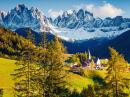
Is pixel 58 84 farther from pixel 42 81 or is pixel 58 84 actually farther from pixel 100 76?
pixel 100 76

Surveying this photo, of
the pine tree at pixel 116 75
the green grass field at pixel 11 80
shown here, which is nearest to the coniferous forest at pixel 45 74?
the pine tree at pixel 116 75

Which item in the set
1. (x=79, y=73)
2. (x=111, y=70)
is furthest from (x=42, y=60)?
(x=79, y=73)

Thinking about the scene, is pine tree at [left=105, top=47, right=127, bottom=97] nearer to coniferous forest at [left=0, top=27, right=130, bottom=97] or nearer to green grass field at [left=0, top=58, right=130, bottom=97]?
coniferous forest at [left=0, top=27, right=130, bottom=97]

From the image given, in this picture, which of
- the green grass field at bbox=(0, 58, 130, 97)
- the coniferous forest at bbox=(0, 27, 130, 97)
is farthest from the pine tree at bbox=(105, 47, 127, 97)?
the green grass field at bbox=(0, 58, 130, 97)

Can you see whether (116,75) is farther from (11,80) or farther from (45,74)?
(11,80)

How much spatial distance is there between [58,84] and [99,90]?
847 cm

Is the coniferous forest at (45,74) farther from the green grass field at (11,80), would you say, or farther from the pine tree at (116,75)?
the green grass field at (11,80)

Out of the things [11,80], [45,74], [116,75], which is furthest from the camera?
[11,80]

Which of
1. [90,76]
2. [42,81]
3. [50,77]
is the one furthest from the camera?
[90,76]

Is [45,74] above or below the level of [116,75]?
above

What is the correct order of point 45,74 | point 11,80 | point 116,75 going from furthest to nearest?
point 11,80 < point 116,75 < point 45,74

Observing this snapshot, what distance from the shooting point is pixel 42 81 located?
19.7 m

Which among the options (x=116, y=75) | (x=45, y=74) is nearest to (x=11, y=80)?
(x=45, y=74)

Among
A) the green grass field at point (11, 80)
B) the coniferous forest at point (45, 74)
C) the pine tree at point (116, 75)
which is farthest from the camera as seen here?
the green grass field at point (11, 80)
